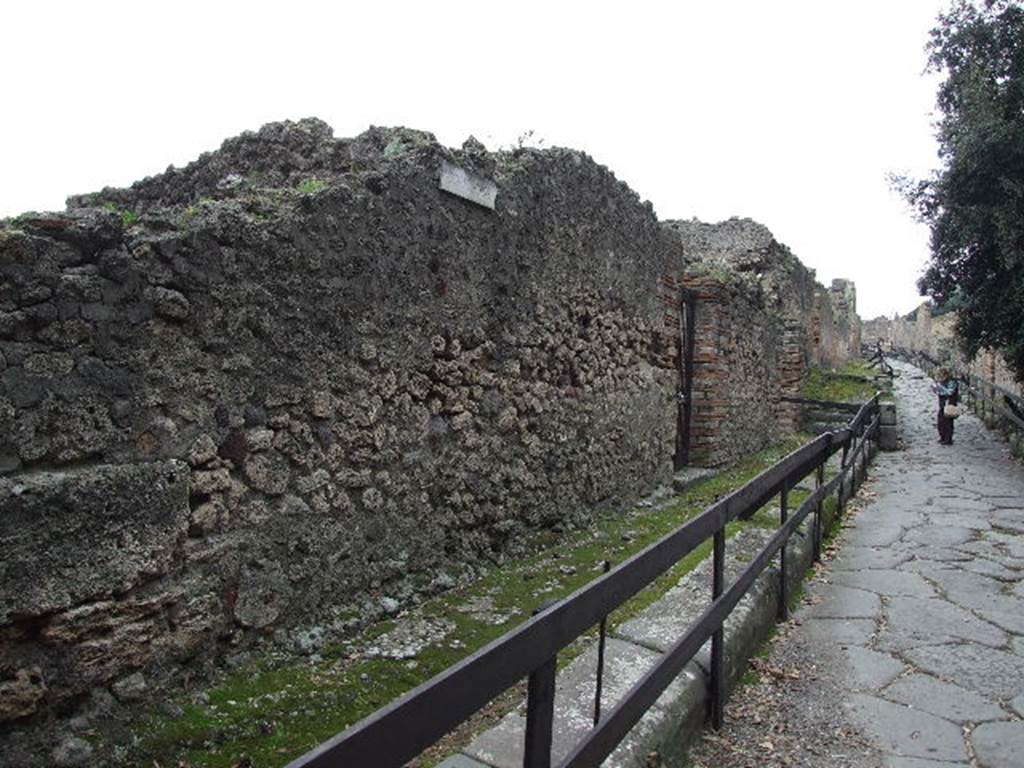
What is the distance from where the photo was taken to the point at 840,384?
17.4 m

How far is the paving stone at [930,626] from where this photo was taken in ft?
12.7

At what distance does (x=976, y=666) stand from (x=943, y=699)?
507 mm

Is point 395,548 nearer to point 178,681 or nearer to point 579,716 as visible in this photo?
point 178,681

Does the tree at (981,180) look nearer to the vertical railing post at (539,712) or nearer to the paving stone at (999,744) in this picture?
the paving stone at (999,744)

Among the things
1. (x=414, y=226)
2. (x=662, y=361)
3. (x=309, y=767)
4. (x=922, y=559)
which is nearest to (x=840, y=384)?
(x=662, y=361)

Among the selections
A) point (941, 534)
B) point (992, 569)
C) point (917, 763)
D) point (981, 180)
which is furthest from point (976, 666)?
point (981, 180)

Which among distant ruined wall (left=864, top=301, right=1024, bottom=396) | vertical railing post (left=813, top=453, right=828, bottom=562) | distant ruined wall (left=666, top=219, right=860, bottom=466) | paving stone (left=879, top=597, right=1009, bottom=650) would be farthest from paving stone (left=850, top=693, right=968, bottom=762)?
distant ruined wall (left=864, top=301, right=1024, bottom=396)

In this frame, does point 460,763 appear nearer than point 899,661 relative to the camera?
Yes

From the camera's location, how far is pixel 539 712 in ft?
5.31

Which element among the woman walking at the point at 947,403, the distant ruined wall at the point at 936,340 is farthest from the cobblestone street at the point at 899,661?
the distant ruined wall at the point at 936,340

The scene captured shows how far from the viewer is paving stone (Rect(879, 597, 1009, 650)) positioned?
3875 millimetres

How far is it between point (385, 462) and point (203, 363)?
1.19 metres

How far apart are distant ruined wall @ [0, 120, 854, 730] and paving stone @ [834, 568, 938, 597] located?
197cm

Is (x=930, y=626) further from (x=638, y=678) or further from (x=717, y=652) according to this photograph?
(x=638, y=678)
